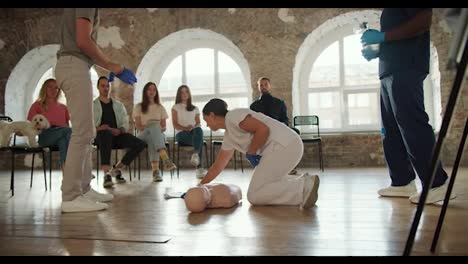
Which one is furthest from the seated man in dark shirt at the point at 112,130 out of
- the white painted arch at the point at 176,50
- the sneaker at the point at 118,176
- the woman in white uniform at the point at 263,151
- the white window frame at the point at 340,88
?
the white window frame at the point at 340,88

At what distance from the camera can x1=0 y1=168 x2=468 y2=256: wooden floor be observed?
124 cm

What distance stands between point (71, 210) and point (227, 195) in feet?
2.74

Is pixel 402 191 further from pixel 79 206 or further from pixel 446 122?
pixel 79 206

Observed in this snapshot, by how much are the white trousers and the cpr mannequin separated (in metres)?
0.10

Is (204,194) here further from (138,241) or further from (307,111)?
(307,111)

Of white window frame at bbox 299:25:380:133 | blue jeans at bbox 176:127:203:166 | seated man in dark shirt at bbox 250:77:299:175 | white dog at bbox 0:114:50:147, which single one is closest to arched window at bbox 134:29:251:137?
white window frame at bbox 299:25:380:133

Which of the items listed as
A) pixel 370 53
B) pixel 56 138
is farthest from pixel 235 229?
pixel 56 138

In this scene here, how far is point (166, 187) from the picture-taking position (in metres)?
3.28

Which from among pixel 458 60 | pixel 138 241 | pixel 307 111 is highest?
pixel 307 111

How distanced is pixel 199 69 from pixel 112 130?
9.82 feet

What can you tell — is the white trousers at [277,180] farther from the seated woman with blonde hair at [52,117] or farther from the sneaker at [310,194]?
the seated woman with blonde hair at [52,117]

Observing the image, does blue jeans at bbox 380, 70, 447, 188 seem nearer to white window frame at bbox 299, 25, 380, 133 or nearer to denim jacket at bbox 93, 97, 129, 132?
denim jacket at bbox 93, 97, 129, 132

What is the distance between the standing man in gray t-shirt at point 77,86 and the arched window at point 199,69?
13.6ft
